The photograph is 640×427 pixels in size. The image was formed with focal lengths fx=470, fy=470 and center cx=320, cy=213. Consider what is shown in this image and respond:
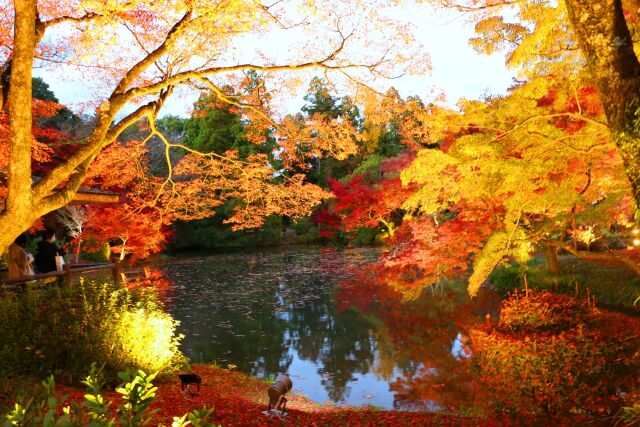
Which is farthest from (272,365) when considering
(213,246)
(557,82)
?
(213,246)

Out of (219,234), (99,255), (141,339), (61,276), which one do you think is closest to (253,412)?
(141,339)

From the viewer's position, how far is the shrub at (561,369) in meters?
4.60

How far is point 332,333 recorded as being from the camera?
35.9 feet

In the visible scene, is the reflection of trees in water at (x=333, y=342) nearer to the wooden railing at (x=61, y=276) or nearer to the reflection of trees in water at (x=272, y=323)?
the reflection of trees in water at (x=272, y=323)

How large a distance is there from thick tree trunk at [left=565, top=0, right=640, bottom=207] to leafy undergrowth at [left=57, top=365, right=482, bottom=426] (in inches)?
132

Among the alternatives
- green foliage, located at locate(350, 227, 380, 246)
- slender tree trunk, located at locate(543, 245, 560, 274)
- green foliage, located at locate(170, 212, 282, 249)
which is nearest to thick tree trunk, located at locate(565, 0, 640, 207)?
slender tree trunk, located at locate(543, 245, 560, 274)

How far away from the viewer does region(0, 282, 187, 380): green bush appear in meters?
5.44

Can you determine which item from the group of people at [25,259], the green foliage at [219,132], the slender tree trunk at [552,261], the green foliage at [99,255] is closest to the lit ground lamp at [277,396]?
the group of people at [25,259]

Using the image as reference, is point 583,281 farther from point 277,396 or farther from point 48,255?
point 48,255

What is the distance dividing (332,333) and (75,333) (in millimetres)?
6272

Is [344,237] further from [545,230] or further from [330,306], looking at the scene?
[545,230]

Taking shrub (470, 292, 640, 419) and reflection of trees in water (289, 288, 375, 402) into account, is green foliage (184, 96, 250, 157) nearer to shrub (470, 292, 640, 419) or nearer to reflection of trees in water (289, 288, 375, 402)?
reflection of trees in water (289, 288, 375, 402)

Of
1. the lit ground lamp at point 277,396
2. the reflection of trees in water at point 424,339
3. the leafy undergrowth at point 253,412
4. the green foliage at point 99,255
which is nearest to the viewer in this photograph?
the leafy undergrowth at point 253,412

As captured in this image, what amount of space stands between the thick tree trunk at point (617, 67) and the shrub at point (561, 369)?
2399 mm
